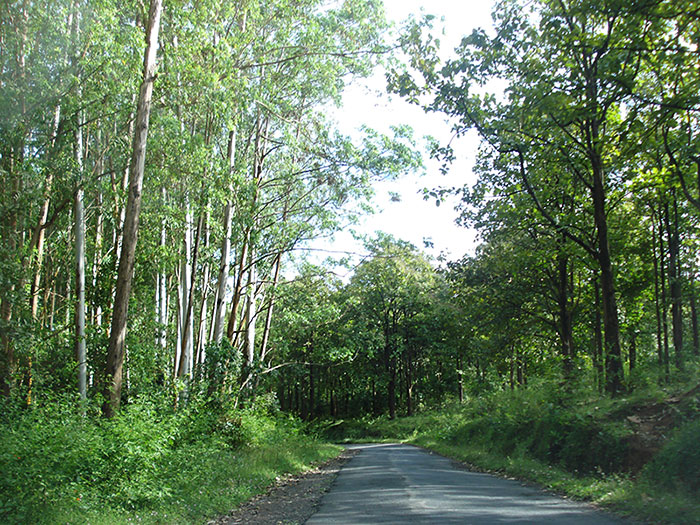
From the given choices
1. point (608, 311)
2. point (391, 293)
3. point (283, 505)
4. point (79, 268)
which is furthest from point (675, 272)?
point (391, 293)

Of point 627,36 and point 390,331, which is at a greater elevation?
point 627,36

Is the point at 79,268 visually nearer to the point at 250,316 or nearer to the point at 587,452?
the point at 250,316

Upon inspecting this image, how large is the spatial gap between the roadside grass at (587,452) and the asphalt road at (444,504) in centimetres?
65

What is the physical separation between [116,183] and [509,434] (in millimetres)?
14071

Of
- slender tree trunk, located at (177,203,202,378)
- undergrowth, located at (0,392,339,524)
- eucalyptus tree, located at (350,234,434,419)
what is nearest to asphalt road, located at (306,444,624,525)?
undergrowth, located at (0,392,339,524)

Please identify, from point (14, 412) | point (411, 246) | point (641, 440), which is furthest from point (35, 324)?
point (411, 246)

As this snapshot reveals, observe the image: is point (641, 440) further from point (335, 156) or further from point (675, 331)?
point (335, 156)

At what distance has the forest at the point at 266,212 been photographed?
9.07 metres

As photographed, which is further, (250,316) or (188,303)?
(250,316)

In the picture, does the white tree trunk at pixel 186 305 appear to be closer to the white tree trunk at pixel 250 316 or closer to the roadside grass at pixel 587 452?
the white tree trunk at pixel 250 316


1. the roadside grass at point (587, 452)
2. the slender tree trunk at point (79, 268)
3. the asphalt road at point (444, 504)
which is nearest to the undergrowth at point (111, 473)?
the asphalt road at point (444, 504)

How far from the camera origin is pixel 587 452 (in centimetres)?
1118

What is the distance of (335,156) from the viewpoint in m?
18.9

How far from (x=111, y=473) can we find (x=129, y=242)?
200 inches
